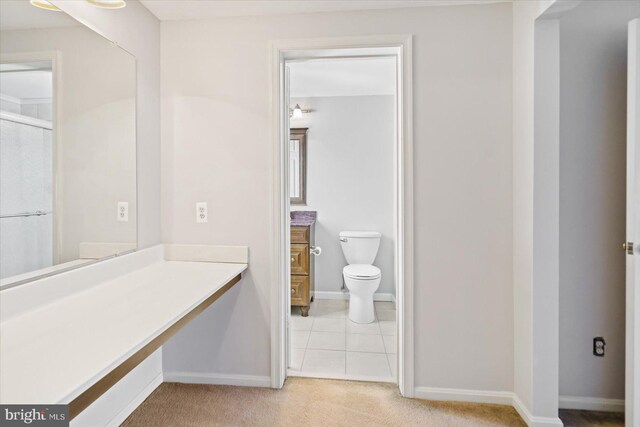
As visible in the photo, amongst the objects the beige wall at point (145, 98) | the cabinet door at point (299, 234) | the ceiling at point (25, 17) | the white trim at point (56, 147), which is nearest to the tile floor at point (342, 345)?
the cabinet door at point (299, 234)

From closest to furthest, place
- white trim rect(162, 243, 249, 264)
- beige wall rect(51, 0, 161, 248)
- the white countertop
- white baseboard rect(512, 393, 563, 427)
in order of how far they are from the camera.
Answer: the white countertop < white baseboard rect(512, 393, 563, 427) < beige wall rect(51, 0, 161, 248) < white trim rect(162, 243, 249, 264)

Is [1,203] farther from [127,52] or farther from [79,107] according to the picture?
[127,52]

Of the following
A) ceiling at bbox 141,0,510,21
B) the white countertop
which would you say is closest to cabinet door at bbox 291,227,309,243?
the white countertop

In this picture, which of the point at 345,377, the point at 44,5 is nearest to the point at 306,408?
the point at 345,377

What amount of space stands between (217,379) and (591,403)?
2143 mm

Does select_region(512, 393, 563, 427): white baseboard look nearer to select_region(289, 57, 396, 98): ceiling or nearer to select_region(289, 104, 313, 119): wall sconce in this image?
select_region(289, 57, 396, 98): ceiling

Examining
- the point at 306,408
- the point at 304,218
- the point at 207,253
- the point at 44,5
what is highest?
the point at 44,5

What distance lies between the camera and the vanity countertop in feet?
11.2

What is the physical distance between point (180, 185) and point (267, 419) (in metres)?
1.42

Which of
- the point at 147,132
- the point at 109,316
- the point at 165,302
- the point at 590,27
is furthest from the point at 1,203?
the point at 590,27

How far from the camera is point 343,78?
3.25 m

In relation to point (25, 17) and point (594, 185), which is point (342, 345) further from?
point (25, 17)

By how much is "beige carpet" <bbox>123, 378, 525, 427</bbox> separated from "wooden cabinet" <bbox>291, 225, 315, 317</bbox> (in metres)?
1.27

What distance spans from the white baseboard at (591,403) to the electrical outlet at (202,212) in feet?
7.51
